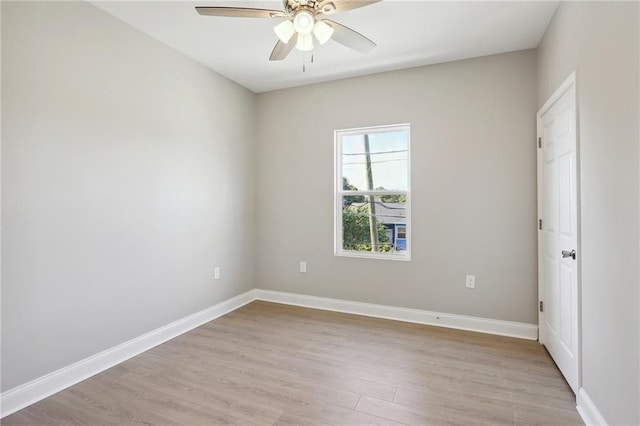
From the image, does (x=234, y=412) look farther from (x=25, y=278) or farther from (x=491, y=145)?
(x=491, y=145)

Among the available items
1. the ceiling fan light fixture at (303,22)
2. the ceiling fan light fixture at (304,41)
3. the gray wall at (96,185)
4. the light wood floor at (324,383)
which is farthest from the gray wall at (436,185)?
the ceiling fan light fixture at (303,22)

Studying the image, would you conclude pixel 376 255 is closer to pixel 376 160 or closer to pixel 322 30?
pixel 376 160

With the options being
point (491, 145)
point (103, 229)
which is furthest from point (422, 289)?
point (103, 229)

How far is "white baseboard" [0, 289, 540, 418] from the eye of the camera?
1.95 meters

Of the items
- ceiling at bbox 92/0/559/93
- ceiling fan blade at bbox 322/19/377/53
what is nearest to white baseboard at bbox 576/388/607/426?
ceiling fan blade at bbox 322/19/377/53

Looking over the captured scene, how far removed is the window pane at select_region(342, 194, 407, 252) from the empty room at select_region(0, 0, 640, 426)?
0.02 m

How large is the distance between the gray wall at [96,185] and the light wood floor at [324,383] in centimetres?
40

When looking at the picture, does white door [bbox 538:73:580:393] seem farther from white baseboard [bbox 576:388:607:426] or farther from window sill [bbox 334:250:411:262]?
window sill [bbox 334:250:411:262]

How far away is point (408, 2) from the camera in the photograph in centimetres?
223

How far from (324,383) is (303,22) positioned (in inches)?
90.7

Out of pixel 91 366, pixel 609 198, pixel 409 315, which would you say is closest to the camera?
pixel 609 198

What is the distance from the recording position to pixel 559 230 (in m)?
2.31

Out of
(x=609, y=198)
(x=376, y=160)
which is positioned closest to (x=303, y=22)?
(x=609, y=198)

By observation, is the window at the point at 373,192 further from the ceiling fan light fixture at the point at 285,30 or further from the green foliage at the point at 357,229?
the ceiling fan light fixture at the point at 285,30
